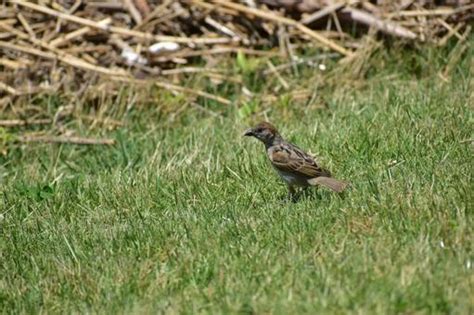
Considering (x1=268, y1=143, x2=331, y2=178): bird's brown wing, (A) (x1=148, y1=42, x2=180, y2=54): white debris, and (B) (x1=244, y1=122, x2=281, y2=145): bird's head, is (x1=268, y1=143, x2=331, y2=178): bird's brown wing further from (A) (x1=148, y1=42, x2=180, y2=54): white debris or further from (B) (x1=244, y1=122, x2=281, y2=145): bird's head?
(A) (x1=148, y1=42, x2=180, y2=54): white debris

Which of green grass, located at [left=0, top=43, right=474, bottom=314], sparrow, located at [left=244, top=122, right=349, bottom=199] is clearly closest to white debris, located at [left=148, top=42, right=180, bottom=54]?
green grass, located at [left=0, top=43, right=474, bottom=314]

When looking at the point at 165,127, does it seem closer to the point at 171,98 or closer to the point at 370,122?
the point at 171,98

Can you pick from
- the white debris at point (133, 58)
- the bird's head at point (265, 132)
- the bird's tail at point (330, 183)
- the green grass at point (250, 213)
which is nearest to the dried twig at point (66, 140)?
the green grass at point (250, 213)

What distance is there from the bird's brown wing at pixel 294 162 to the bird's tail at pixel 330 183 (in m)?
0.04

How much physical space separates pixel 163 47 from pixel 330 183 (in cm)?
428

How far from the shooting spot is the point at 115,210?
8008mm

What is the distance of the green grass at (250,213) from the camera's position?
5855 mm

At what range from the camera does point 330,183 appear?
741cm

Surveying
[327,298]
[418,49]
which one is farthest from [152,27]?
[327,298]

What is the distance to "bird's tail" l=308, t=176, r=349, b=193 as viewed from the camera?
7.31m

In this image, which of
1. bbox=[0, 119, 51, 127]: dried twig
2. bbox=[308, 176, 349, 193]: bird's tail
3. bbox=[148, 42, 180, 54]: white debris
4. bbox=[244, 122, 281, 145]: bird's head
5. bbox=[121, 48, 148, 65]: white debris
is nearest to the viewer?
bbox=[308, 176, 349, 193]: bird's tail

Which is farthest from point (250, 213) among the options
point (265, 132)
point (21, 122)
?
point (21, 122)

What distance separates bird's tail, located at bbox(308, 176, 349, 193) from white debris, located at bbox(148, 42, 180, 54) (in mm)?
3973

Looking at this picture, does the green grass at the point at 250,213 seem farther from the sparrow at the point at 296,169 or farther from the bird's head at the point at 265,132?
the bird's head at the point at 265,132
